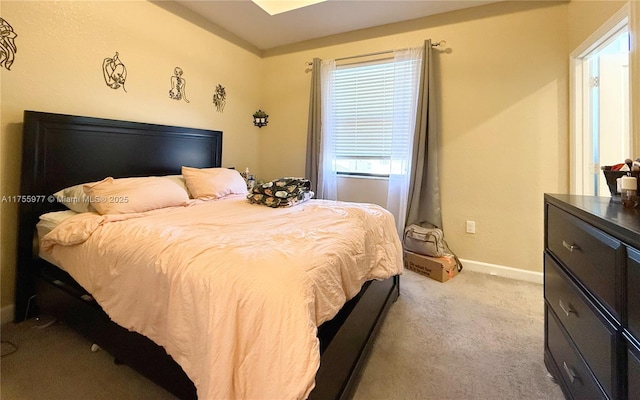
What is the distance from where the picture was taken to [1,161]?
193 cm

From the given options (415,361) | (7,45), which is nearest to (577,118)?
→ (415,361)

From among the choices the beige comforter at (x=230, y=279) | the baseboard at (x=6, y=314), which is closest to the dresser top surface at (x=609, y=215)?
the beige comforter at (x=230, y=279)

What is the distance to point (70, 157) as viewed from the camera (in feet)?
6.91

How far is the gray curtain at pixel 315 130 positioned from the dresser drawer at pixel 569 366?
102 inches

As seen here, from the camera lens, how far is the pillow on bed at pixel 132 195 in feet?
6.12

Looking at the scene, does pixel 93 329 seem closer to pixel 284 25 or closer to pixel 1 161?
pixel 1 161

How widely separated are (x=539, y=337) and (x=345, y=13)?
10.8 feet

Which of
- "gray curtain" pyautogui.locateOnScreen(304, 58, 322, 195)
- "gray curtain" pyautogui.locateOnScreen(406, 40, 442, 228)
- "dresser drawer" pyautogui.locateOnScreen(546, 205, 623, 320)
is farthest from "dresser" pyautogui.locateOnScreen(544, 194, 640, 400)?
"gray curtain" pyautogui.locateOnScreen(304, 58, 322, 195)

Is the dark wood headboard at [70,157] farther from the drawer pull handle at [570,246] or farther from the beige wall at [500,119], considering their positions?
the drawer pull handle at [570,246]

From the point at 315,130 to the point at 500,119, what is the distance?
199 cm

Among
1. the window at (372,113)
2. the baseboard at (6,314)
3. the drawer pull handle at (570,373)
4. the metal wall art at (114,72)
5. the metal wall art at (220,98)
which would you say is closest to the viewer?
the drawer pull handle at (570,373)

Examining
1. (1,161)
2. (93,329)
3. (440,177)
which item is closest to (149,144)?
(1,161)

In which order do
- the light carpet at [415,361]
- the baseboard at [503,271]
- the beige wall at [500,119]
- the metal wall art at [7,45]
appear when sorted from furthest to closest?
1. the baseboard at [503,271]
2. the beige wall at [500,119]
3. the metal wall art at [7,45]
4. the light carpet at [415,361]

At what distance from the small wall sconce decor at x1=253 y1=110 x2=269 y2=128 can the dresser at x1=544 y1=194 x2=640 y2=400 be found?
332cm
